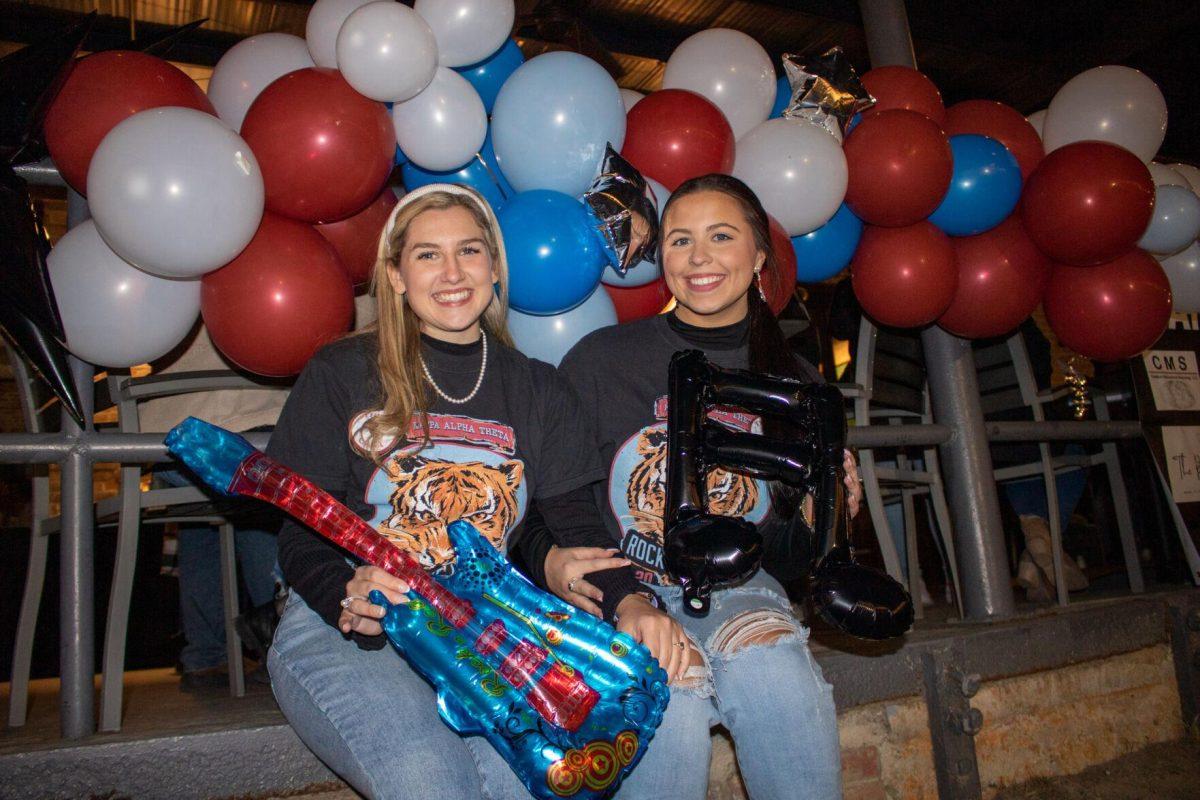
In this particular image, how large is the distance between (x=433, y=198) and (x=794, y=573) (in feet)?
3.71

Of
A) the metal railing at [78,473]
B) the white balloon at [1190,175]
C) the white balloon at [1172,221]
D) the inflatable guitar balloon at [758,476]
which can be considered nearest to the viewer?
the inflatable guitar balloon at [758,476]

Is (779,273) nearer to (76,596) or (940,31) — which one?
(76,596)

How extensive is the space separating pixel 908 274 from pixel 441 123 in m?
1.43

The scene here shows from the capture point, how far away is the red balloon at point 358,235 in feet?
6.37

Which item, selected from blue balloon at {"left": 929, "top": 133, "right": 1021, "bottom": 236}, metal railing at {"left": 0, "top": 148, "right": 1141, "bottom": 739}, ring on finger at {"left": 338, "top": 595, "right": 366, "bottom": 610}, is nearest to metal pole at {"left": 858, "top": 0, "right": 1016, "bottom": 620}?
metal railing at {"left": 0, "top": 148, "right": 1141, "bottom": 739}

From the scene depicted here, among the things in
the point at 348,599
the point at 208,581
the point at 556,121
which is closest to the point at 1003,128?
the point at 556,121

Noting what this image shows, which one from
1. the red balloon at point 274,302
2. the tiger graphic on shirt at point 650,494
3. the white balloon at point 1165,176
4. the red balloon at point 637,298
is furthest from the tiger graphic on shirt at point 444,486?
the white balloon at point 1165,176

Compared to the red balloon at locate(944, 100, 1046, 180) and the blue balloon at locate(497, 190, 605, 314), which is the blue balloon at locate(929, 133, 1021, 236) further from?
the blue balloon at locate(497, 190, 605, 314)

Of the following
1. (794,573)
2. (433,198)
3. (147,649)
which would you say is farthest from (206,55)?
(794,573)

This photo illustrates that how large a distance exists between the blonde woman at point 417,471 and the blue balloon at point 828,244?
1.08 metres

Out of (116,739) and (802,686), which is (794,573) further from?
(116,739)

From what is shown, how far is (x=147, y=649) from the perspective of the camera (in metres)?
4.44

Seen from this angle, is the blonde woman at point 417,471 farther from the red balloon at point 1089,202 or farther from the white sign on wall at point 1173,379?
the white sign on wall at point 1173,379

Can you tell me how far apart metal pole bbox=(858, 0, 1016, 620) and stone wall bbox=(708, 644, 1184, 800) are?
288 mm
